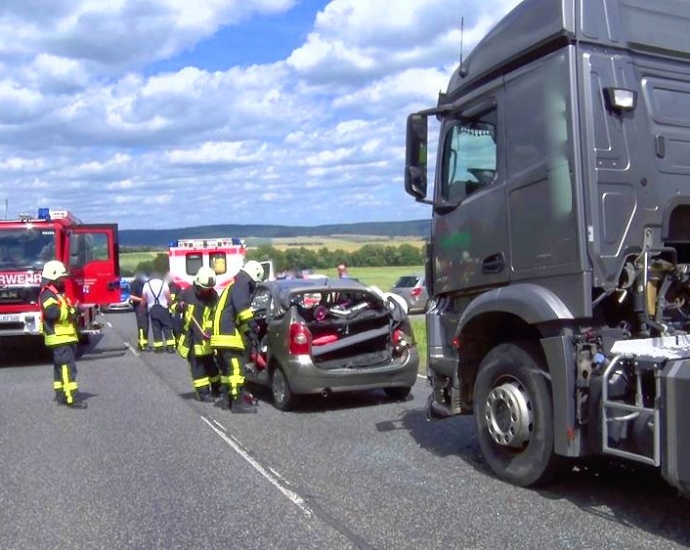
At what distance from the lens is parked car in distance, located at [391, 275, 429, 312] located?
27797 millimetres

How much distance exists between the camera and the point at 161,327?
18391 millimetres

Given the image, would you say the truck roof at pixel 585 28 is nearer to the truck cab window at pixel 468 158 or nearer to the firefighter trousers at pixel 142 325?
the truck cab window at pixel 468 158

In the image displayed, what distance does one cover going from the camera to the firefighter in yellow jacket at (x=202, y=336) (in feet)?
37.1

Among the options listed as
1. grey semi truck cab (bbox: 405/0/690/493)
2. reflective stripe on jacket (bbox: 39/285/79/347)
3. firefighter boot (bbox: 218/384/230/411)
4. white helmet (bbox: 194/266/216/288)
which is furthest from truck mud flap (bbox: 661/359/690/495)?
reflective stripe on jacket (bbox: 39/285/79/347)

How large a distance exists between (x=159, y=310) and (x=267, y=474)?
1128 cm

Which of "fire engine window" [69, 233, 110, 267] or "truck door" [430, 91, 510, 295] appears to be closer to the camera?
"truck door" [430, 91, 510, 295]

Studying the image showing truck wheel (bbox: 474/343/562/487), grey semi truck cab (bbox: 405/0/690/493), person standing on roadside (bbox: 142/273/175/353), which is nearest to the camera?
grey semi truck cab (bbox: 405/0/690/493)

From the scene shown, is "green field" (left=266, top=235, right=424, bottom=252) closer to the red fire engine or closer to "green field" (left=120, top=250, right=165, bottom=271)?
"green field" (left=120, top=250, right=165, bottom=271)

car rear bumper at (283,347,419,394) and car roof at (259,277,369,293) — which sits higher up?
car roof at (259,277,369,293)

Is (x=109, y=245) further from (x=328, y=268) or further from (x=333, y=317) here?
(x=328, y=268)

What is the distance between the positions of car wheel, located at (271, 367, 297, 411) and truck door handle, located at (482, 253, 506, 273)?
12.7 feet

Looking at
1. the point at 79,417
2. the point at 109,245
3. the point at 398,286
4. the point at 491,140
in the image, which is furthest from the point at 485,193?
the point at 398,286

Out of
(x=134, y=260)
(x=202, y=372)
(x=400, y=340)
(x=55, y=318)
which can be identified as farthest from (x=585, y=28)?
(x=134, y=260)

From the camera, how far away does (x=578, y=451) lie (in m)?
5.82
